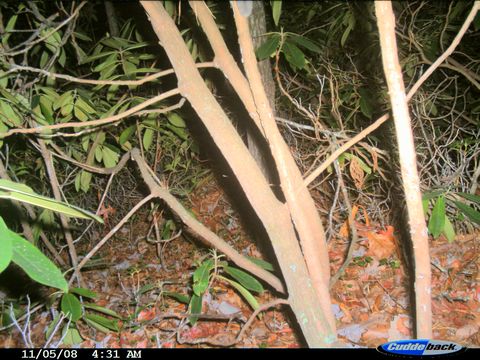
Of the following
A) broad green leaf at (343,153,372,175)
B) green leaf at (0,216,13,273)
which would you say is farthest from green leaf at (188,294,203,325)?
green leaf at (0,216,13,273)

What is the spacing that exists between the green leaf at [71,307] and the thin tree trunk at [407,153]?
1536mm

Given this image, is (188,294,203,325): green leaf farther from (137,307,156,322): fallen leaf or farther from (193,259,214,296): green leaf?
(137,307,156,322): fallen leaf

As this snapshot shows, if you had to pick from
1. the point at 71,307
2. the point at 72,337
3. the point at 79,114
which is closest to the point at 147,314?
the point at 72,337

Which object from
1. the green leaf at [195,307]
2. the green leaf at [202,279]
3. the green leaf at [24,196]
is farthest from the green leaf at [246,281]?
the green leaf at [24,196]

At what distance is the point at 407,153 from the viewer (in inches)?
33.7

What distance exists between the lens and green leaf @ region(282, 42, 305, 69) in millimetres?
1733

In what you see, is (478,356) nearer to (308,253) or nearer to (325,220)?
(308,253)

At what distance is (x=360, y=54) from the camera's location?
2902 mm

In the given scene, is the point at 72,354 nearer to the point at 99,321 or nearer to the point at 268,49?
the point at 99,321

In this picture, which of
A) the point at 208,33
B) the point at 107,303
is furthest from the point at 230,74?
the point at 107,303

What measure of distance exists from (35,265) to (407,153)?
0.87m

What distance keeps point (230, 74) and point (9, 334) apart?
2.37 metres

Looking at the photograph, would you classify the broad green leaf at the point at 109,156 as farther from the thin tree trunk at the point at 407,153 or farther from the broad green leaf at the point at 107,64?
the thin tree trunk at the point at 407,153

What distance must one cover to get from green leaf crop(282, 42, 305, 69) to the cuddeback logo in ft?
3.98
